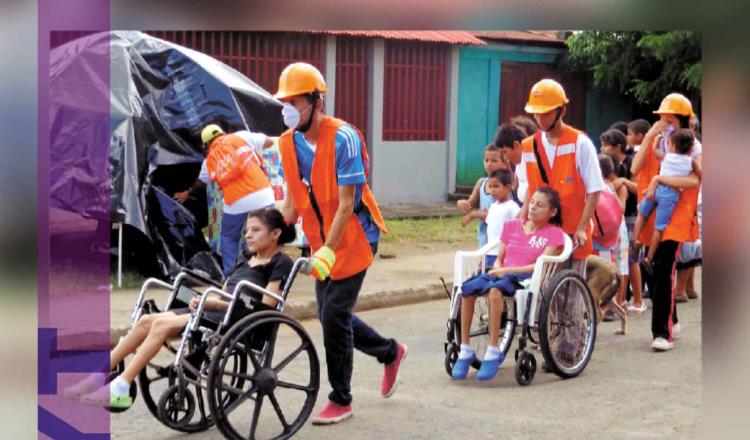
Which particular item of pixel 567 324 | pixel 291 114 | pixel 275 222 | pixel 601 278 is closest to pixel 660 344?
pixel 601 278

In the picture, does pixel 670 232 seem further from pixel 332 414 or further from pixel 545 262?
pixel 332 414

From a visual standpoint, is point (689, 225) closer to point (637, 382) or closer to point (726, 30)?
point (637, 382)

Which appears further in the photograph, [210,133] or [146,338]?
[210,133]

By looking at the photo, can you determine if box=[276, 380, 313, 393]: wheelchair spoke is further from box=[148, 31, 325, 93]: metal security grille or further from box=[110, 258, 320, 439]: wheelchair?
box=[148, 31, 325, 93]: metal security grille

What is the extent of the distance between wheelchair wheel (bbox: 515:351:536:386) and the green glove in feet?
5.98

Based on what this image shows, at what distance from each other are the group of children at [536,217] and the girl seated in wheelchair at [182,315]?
4.81ft

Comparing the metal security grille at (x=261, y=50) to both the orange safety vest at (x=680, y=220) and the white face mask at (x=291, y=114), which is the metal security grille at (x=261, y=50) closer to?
the orange safety vest at (x=680, y=220)

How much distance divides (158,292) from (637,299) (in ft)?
12.5

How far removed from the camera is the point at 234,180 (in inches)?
368

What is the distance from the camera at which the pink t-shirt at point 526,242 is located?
725 cm

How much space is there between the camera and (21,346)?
3750 mm

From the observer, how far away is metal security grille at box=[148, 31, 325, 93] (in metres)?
13.4

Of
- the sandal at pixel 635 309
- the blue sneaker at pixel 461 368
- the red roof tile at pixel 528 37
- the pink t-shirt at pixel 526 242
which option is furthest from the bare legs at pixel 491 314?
the red roof tile at pixel 528 37

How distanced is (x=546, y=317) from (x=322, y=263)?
A: 6.14 feet
